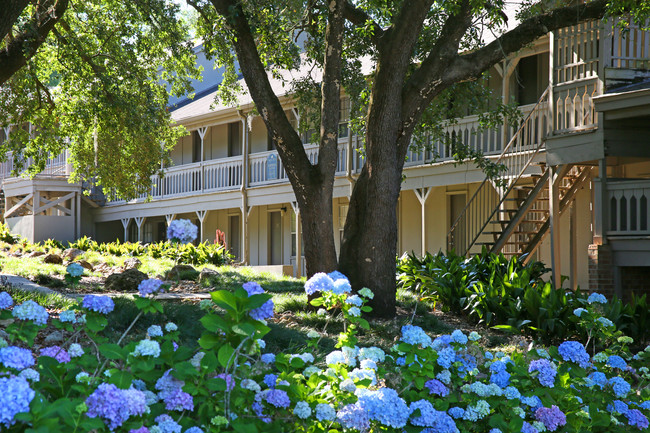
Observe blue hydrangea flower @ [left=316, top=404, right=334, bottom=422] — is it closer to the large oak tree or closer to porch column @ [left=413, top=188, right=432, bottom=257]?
the large oak tree

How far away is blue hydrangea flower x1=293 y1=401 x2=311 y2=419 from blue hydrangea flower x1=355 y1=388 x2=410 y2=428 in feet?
0.74

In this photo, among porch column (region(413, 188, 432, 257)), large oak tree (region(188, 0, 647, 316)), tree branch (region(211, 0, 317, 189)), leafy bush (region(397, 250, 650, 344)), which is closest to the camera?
leafy bush (region(397, 250, 650, 344))

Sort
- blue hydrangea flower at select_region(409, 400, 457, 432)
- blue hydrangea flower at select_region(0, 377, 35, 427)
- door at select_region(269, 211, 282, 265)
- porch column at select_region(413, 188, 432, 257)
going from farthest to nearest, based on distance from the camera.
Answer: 1. door at select_region(269, 211, 282, 265)
2. porch column at select_region(413, 188, 432, 257)
3. blue hydrangea flower at select_region(409, 400, 457, 432)
4. blue hydrangea flower at select_region(0, 377, 35, 427)

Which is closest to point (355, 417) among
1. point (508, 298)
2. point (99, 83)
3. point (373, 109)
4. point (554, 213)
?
point (373, 109)

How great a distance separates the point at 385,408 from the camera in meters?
3.08

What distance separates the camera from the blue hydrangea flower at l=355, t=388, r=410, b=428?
10.1 ft

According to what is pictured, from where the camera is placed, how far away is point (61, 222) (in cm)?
2809

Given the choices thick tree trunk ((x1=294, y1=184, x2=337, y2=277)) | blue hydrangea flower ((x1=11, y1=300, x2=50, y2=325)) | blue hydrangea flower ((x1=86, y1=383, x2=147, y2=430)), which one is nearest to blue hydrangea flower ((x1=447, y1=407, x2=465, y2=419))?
blue hydrangea flower ((x1=86, y1=383, x2=147, y2=430))

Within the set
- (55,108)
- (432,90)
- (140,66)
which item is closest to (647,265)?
(432,90)

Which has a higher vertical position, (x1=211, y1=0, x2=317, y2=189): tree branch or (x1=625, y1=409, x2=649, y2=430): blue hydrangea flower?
(x1=211, y1=0, x2=317, y2=189): tree branch

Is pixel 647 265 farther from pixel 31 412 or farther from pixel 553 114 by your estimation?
pixel 31 412

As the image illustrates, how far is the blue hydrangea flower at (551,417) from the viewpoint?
12.4 feet

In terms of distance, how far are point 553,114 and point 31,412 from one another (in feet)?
41.0

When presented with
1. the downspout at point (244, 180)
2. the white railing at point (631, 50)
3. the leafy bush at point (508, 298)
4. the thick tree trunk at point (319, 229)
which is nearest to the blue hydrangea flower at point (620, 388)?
the leafy bush at point (508, 298)
